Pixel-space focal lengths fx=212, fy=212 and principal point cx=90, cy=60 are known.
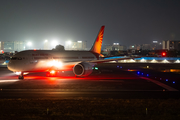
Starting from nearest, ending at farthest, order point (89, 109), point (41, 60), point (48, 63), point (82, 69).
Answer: point (89, 109)
point (82, 69)
point (41, 60)
point (48, 63)

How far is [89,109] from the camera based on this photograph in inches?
493

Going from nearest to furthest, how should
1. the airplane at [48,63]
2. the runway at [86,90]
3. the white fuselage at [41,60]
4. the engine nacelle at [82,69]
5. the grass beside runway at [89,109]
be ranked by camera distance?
the grass beside runway at [89,109] → the runway at [86,90] → the white fuselage at [41,60] → the airplane at [48,63] → the engine nacelle at [82,69]

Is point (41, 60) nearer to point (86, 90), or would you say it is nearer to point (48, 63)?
point (48, 63)

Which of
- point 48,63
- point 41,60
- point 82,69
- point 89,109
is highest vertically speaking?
point 41,60

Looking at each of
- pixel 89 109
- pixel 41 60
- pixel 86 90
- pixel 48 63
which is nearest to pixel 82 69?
pixel 48 63

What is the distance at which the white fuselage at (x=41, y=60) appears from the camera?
2754 cm

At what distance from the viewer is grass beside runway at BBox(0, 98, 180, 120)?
11.1 metres

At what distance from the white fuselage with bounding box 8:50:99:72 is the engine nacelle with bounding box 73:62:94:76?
2.00 metres

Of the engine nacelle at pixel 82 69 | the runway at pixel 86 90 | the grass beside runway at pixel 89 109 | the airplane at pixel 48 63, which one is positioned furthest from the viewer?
the engine nacelle at pixel 82 69

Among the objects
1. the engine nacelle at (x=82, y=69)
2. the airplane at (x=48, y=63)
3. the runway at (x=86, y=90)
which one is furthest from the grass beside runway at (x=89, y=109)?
the airplane at (x=48, y=63)

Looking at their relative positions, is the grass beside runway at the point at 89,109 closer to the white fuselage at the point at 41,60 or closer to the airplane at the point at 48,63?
the airplane at the point at 48,63

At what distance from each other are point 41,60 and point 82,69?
586 centimetres

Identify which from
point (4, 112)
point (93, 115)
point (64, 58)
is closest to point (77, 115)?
point (93, 115)

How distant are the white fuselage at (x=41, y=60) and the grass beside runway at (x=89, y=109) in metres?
13.6
